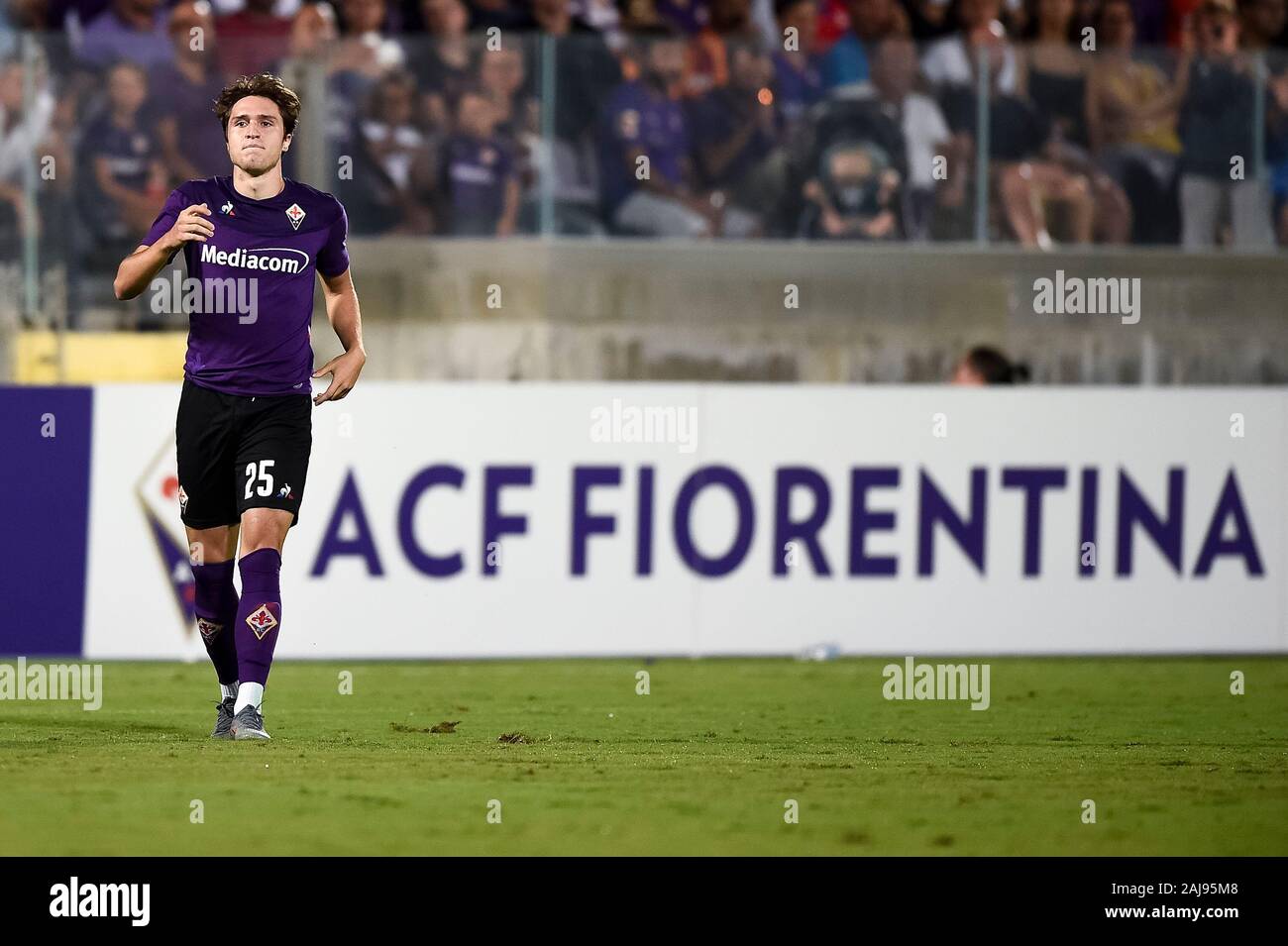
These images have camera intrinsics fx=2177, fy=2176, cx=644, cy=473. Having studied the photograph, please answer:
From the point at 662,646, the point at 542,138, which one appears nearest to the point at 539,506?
the point at 662,646

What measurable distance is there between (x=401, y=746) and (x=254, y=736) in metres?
0.52

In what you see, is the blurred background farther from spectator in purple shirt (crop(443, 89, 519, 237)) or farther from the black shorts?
the black shorts

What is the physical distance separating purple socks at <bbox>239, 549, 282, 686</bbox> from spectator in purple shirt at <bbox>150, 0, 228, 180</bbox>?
5.40 m

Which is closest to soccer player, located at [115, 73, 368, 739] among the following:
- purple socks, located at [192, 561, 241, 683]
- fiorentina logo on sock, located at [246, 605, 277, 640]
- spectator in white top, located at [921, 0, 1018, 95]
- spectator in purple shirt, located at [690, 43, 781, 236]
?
fiorentina logo on sock, located at [246, 605, 277, 640]

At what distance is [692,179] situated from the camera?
1314 centimetres

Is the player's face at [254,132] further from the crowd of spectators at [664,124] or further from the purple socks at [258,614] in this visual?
the crowd of spectators at [664,124]

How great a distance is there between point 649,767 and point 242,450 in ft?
5.98

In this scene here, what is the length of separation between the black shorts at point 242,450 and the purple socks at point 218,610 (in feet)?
0.82

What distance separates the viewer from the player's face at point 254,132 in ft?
25.0

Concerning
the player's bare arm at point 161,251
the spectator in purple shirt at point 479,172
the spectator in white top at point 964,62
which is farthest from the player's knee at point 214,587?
the spectator in white top at point 964,62

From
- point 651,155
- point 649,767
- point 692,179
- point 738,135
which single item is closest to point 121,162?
point 651,155

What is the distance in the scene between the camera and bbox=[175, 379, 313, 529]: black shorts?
763 cm

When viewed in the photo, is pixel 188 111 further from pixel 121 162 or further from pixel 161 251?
pixel 161 251

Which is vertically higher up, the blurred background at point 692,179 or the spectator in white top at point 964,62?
the spectator in white top at point 964,62
